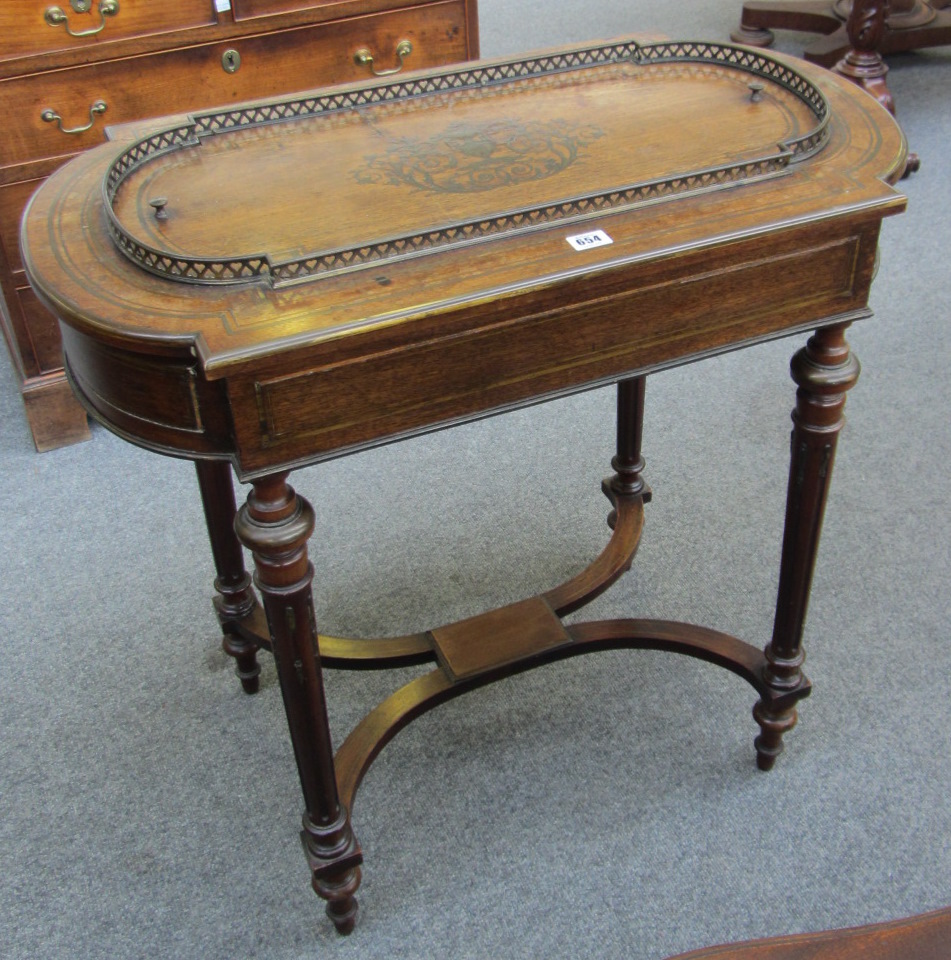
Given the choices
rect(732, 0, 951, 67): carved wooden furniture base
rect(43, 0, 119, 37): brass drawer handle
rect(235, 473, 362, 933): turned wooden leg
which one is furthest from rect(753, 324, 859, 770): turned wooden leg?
rect(732, 0, 951, 67): carved wooden furniture base

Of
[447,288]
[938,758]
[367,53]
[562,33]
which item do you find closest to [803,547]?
[938,758]

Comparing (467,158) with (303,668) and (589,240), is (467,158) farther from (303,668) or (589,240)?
(303,668)

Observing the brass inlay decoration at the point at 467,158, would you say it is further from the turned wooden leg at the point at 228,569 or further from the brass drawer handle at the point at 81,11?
the brass drawer handle at the point at 81,11

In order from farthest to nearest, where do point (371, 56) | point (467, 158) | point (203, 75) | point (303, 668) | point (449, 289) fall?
point (371, 56) → point (203, 75) → point (467, 158) → point (303, 668) → point (449, 289)

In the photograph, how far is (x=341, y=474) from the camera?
272cm

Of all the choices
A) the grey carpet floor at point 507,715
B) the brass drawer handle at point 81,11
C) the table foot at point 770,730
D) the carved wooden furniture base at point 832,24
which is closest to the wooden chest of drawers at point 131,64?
the brass drawer handle at point 81,11

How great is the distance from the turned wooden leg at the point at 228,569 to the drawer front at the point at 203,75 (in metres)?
1.05

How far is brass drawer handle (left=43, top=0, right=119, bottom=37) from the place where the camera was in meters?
2.44

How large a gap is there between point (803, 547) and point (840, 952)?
2.74 feet

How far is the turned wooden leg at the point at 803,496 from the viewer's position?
1.57 m

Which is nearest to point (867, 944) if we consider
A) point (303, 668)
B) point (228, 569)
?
point (303, 668)

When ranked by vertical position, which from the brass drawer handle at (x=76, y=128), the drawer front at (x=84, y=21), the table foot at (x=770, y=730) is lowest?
the table foot at (x=770, y=730)

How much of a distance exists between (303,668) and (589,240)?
2.08ft

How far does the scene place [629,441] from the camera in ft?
7.55
